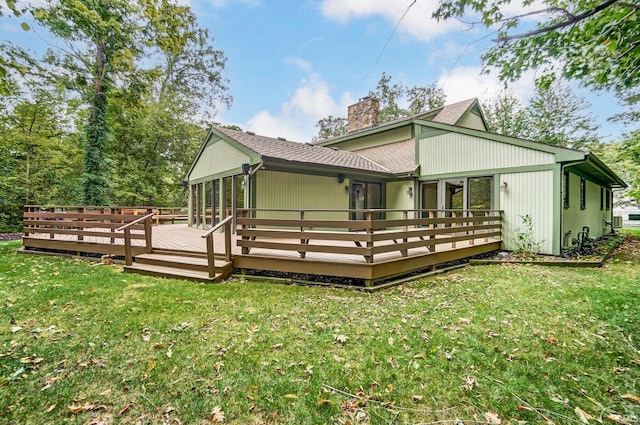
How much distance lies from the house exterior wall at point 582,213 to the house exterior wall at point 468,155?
6.13 feet

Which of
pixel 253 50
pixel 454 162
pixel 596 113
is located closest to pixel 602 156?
A: pixel 596 113

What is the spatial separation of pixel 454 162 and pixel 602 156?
18683mm

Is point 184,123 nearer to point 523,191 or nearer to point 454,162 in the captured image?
point 454,162

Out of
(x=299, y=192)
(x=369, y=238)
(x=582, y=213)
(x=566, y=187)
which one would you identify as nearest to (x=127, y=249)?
(x=299, y=192)

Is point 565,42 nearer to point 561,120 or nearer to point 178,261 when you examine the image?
point 178,261

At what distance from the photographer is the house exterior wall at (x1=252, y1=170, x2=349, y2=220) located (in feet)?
28.7

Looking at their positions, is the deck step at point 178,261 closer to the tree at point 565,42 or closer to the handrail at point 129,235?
the handrail at point 129,235

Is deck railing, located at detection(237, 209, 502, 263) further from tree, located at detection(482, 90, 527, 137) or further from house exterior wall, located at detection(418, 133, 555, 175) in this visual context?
tree, located at detection(482, 90, 527, 137)

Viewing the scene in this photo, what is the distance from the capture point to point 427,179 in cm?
1033

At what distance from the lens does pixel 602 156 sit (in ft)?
65.0

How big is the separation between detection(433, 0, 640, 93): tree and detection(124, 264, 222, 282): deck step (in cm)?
545

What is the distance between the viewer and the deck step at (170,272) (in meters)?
5.34

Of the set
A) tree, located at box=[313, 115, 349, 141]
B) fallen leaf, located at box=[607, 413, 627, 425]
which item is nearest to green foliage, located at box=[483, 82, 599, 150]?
tree, located at box=[313, 115, 349, 141]

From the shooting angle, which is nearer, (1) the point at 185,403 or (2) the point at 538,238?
(1) the point at 185,403
